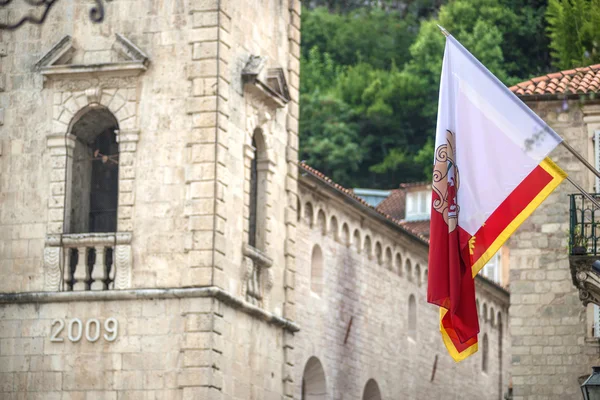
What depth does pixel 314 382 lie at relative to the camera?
39.1 m

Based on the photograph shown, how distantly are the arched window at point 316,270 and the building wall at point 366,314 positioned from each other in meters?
0.17

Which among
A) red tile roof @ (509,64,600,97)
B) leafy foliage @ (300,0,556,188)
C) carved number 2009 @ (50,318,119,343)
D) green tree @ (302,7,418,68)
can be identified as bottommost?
carved number 2009 @ (50,318,119,343)

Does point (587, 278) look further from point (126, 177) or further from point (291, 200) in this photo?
point (291, 200)

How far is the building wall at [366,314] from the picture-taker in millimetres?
38812

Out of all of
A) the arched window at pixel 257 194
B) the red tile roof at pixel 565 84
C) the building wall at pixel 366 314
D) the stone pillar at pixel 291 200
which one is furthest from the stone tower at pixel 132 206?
the building wall at pixel 366 314

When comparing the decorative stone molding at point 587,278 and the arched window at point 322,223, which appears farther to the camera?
the arched window at point 322,223

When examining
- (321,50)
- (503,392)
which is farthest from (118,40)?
(321,50)

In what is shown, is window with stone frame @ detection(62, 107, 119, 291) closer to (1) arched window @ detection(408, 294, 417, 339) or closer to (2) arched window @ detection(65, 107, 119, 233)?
(2) arched window @ detection(65, 107, 119, 233)

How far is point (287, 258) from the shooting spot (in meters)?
33.1

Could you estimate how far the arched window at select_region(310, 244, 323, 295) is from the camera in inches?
1543

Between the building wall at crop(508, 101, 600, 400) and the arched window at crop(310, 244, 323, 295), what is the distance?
25.0ft

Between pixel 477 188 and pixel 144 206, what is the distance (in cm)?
1174

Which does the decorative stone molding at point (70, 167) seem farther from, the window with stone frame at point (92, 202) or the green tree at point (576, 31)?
the green tree at point (576, 31)

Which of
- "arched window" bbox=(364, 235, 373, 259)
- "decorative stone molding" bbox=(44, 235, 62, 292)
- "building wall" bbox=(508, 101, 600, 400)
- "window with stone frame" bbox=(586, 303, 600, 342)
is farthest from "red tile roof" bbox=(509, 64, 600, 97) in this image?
"arched window" bbox=(364, 235, 373, 259)
